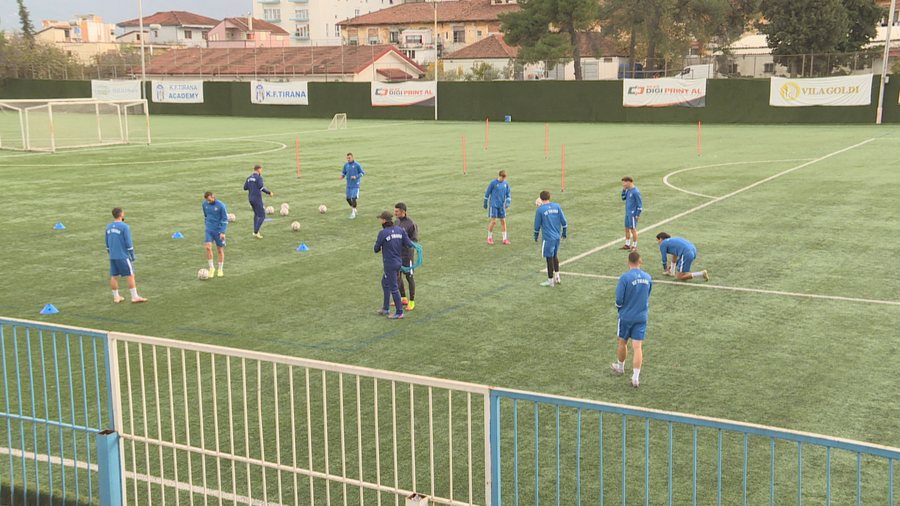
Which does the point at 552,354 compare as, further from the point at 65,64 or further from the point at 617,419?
the point at 65,64

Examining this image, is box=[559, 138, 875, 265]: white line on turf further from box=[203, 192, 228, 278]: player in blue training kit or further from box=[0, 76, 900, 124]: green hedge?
box=[0, 76, 900, 124]: green hedge

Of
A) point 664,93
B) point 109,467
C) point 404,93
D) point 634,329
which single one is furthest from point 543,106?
point 109,467

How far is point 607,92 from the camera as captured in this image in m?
62.3

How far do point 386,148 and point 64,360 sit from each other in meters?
32.7

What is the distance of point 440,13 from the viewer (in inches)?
4943

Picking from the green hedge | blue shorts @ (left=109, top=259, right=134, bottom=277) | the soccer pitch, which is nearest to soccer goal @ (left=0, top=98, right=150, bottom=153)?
the soccer pitch

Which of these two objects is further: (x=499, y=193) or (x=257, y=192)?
(x=257, y=192)

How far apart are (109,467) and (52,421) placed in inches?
38.5

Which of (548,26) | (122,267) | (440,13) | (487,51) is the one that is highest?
(440,13)

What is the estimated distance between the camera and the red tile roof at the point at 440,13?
122 metres

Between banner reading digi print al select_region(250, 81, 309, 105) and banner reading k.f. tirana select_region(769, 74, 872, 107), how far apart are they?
113 ft

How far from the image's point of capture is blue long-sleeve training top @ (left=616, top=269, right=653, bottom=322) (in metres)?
11.6

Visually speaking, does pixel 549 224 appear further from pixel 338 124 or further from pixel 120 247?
pixel 338 124

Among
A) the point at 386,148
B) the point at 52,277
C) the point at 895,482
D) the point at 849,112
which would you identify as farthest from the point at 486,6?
the point at 895,482
